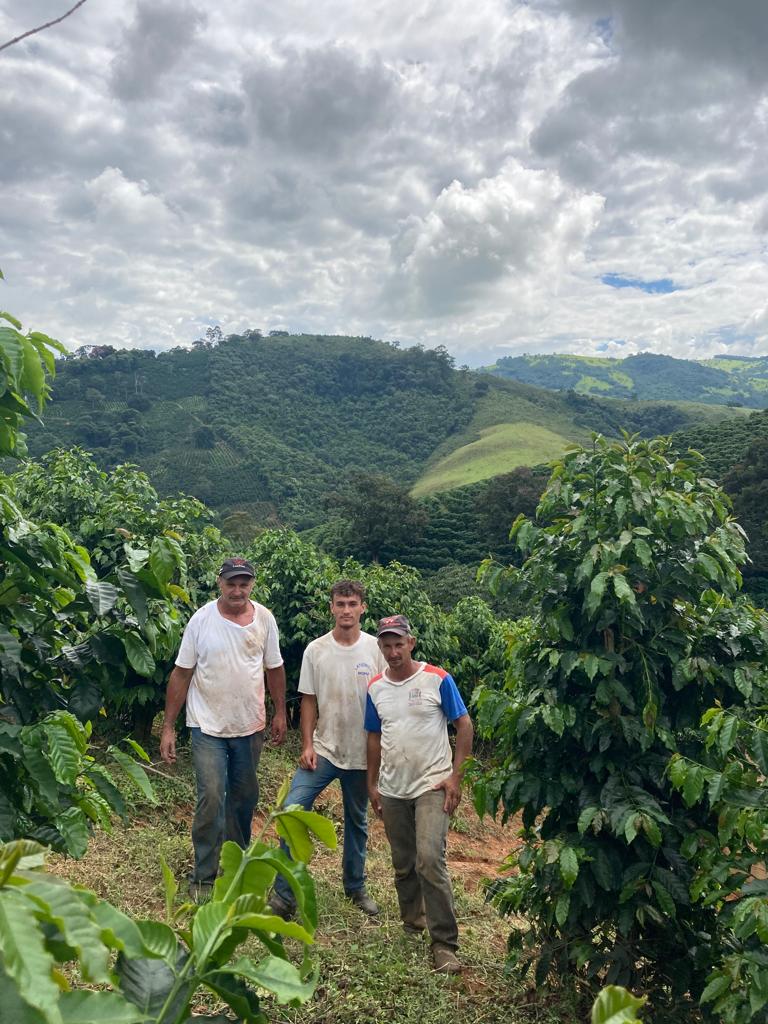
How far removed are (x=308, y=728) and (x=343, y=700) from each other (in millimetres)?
290

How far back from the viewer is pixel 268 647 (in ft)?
15.1

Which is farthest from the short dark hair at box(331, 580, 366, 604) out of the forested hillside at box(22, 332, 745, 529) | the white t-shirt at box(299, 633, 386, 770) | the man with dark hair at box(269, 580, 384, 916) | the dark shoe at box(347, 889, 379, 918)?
the forested hillside at box(22, 332, 745, 529)

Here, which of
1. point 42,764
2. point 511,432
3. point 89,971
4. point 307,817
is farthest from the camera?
point 511,432

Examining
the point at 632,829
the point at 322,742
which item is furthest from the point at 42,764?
the point at 322,742

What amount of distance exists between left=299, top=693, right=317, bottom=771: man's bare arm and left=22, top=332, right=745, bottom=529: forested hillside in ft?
130

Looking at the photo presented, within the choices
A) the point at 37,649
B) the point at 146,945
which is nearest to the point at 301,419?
the point at 37,649

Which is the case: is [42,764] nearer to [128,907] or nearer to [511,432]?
[128,907]

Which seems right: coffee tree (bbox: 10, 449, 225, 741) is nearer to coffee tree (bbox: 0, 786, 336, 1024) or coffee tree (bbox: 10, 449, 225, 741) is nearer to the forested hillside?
coffee tree (bbox: 0, 786, 336, 1024)

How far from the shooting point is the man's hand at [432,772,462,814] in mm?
3938

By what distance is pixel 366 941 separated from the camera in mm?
4020

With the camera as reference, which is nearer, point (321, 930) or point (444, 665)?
point (321, 930)

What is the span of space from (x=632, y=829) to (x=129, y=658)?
213 centimetres

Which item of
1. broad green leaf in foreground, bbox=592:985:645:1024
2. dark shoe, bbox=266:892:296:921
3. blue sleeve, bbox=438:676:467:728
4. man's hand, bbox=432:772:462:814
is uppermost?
broad green leaf in foreground, bbox=592:985:645:1024

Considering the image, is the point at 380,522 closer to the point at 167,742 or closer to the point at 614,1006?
the point at 167,742
